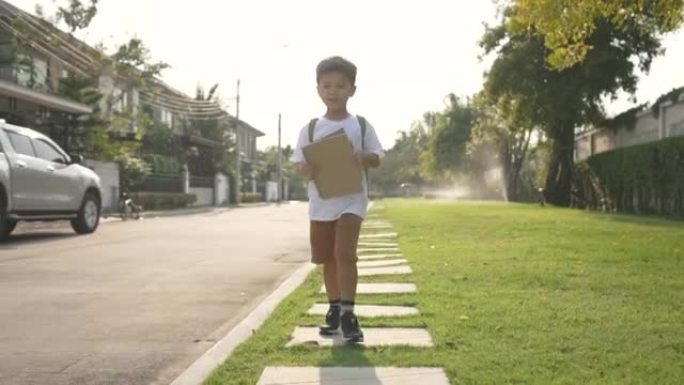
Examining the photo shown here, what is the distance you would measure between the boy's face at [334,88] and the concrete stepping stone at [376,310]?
159 cm

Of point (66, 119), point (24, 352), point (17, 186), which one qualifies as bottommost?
point (24, 352)

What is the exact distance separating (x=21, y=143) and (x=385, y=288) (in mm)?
8691

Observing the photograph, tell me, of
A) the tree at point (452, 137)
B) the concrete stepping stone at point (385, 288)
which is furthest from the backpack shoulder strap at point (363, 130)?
the tree at point (452, 137)

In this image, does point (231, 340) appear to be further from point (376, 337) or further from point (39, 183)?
point (39, 183)

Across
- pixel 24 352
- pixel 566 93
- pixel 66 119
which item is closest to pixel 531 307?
pixel 24 352

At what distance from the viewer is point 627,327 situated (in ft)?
15.4

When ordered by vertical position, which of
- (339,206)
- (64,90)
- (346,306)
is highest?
(64,90)

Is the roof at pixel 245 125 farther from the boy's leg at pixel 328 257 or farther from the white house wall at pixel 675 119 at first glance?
the boy's leg at pixel 328 257

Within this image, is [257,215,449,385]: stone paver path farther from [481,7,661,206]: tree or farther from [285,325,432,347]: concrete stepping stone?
[481,7,661,206]: tree

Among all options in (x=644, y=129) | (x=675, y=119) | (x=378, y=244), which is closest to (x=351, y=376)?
(x=378, y=244)

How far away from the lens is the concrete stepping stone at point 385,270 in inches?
311

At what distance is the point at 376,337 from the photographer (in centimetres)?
464

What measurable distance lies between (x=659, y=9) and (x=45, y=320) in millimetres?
9925

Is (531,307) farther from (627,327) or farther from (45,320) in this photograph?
(45,320)
